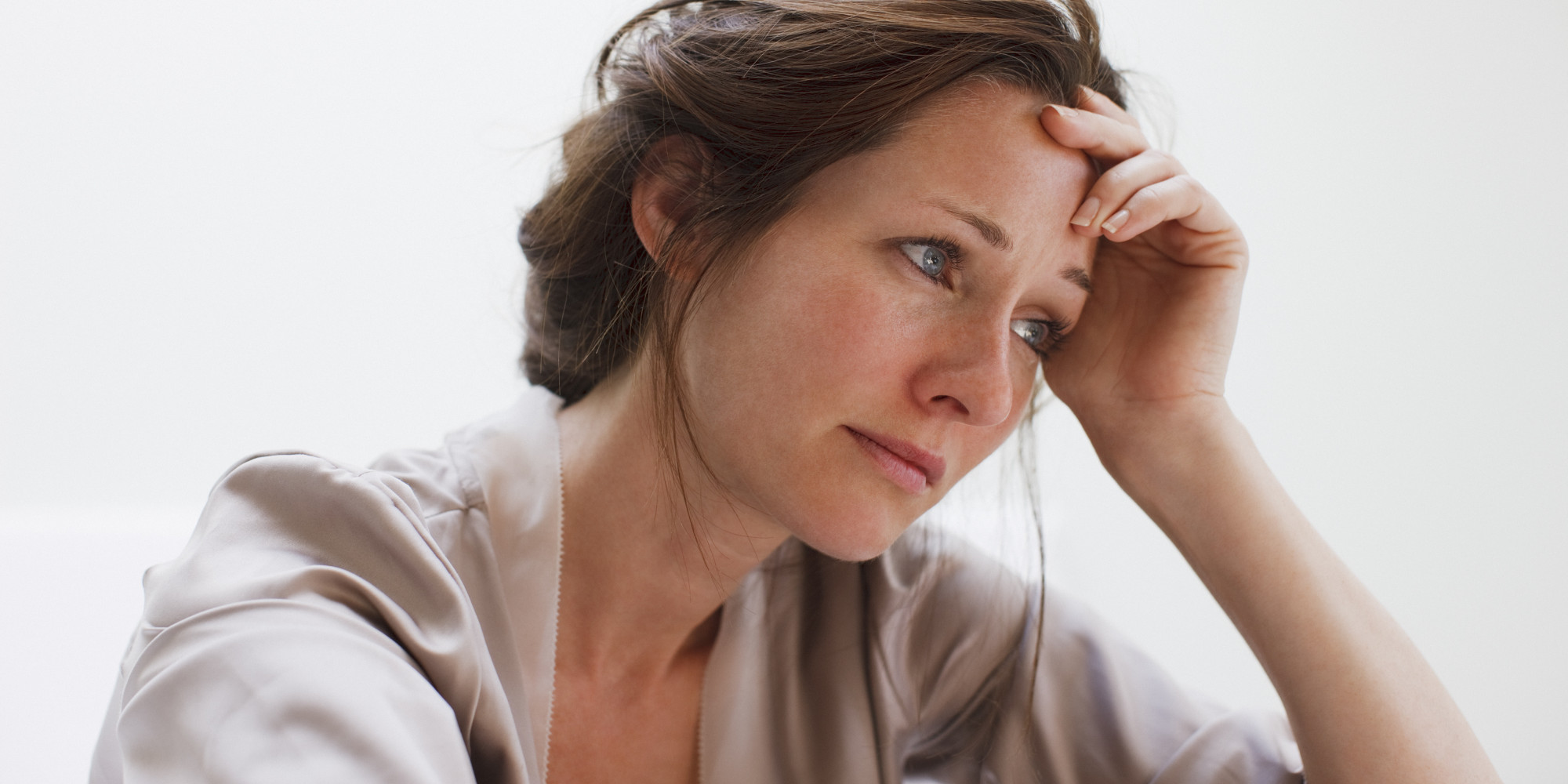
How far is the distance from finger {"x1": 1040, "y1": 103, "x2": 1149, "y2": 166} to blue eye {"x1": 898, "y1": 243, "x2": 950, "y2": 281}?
175 millimetres

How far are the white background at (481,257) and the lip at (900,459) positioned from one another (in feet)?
2.41

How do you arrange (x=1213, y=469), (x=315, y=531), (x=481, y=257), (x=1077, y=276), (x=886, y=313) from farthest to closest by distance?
(x=481, y=257) → (x=1213, y=469) → (x=1077, y=276) → (x=886, y=313) → (x=315, y=531)

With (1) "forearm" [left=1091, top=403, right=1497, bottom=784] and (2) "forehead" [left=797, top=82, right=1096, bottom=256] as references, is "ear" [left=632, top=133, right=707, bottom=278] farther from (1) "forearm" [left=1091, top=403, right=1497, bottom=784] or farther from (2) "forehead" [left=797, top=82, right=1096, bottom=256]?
(1) "forearm" [left=1091, top=403, right=1497, bottom=784]

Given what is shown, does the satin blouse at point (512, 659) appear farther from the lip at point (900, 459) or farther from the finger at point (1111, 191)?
the finger at point (1111, 191)

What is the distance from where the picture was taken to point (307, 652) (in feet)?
2.39

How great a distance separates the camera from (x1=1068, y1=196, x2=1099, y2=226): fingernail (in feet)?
3.54

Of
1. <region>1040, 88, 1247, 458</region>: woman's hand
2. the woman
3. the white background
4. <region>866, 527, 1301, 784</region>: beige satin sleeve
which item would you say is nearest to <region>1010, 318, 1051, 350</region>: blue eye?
the woman

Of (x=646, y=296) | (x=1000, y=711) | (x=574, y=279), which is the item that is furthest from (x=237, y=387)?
(x=1000, y=711)

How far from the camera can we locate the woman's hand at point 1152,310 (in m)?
1.15

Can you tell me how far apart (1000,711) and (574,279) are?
2.46 feet

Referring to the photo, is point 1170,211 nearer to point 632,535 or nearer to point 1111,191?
point 1111,191

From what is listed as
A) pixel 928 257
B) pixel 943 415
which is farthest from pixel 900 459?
pixel 928 257

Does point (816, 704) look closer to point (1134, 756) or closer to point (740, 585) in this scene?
point (740, 585)

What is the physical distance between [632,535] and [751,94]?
49 cm
